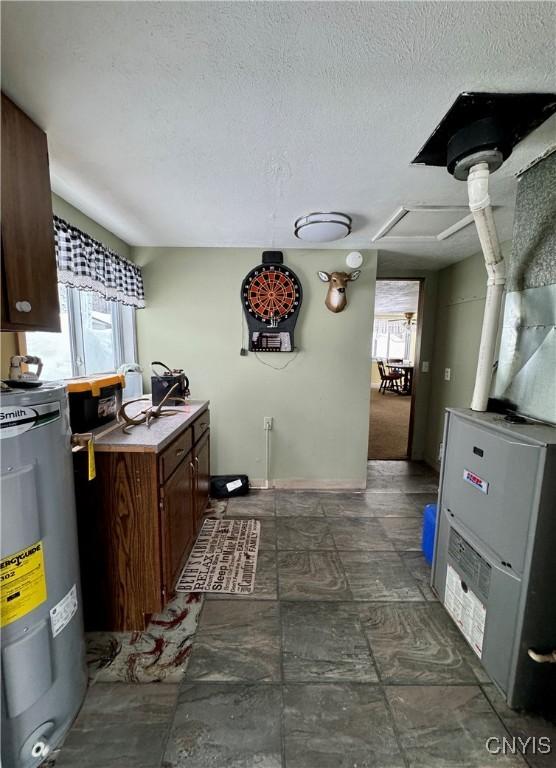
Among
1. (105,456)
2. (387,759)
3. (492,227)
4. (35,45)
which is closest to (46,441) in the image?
(105,456)

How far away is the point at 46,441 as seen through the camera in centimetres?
95

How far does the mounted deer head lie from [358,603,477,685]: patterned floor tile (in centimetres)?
218

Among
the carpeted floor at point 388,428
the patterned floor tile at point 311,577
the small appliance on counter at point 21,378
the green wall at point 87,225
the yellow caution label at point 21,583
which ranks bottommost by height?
the patterned floor tile at point 311,577

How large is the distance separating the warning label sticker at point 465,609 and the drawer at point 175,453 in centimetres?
151

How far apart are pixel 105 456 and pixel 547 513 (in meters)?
1.74

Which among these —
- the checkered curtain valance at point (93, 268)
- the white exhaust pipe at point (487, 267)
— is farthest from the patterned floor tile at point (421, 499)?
the checkered curtain valance at point (93, 268)

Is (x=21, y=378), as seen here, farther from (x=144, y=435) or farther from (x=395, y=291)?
(x=395, y=291)

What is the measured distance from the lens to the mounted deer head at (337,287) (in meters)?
2.56

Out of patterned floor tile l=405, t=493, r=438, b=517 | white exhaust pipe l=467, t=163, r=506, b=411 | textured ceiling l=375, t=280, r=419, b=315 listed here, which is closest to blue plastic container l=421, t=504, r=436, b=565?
patterned floor tile l=405, t=493, r=438, b=517

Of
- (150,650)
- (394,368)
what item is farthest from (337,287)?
(394,368)

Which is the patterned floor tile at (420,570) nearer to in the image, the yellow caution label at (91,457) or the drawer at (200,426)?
the drawer at (200,426)

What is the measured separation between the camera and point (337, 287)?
102 inches

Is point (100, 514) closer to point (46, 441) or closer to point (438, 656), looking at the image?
point (46, 441)

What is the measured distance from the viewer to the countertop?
132cm
